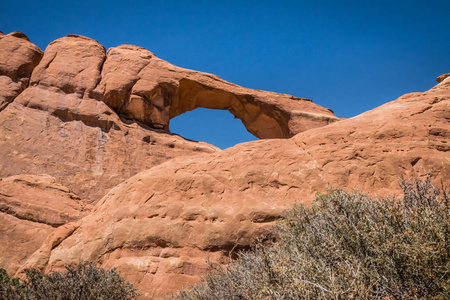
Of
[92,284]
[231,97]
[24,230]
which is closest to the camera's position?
[92,284]

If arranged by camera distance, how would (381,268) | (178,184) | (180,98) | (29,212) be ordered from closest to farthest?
(381,268) < (178,184) < (29,212) < (180,98)

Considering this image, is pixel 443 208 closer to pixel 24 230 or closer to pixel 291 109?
pixel 24 230

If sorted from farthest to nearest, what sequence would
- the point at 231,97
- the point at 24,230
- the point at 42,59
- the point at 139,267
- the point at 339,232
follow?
1. the point at 231,97
2. the point at 42,59
3. the point at 24,230
4. the point at 139,267
5. the point at 339,232

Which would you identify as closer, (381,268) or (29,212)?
(381,268)

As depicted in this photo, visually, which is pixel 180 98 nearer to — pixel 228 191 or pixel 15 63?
pixel 15 63

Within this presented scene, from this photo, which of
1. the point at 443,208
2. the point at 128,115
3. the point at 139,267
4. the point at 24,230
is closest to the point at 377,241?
the point at 443,208

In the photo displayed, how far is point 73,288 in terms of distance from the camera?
5.36 meters

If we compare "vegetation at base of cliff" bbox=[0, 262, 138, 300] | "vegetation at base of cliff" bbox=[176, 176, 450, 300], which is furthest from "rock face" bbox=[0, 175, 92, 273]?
"vegetation at base of cliff" bbox=[176, 176, 450, 300]

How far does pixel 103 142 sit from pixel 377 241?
1559cm

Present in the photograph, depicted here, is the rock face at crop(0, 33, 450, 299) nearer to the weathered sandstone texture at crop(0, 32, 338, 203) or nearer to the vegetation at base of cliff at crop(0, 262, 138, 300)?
the weathered sandstone texture at crop(0, 32, 338, 203)

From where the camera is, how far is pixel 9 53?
17.6 m

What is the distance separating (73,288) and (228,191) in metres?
3.94

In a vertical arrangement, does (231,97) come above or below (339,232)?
above

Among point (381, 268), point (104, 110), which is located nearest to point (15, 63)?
point (104, 110)
